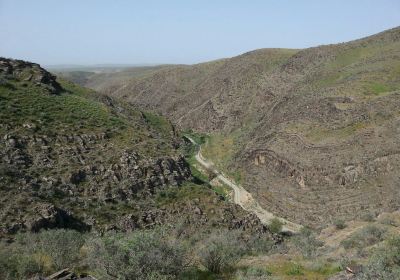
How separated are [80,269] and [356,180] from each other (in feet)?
116

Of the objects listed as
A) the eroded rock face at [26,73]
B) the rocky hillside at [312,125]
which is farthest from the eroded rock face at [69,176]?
the rocky hillside at [312,125]

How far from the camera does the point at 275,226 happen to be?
4216cm

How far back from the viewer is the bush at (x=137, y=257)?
1205cm

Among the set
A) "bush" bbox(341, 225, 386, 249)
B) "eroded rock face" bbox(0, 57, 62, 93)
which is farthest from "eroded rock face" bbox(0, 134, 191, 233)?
"bush" bbox(341, 225, 386, 249)

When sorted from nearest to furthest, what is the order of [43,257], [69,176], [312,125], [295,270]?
1. [295,270]
2. [43,257]
3. [69,176]
4. [312,125]

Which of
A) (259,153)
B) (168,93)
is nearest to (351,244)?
(259,153)

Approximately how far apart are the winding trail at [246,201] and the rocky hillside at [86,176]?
9.69 metres

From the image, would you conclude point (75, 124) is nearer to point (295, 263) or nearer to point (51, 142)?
point (51, 142)

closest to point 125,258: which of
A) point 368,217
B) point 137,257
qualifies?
point 137,257

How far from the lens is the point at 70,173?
3206cm

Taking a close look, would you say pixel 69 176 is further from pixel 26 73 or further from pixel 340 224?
pixel 26 73

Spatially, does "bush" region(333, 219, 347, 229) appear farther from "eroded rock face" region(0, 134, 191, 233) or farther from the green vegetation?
the green vegetation

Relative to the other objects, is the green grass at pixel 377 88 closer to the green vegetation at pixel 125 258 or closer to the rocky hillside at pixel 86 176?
the rocky hillside at pixel 86 176

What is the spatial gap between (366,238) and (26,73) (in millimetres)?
36941
